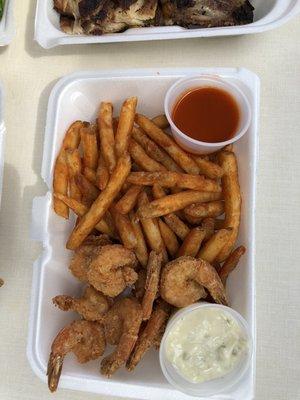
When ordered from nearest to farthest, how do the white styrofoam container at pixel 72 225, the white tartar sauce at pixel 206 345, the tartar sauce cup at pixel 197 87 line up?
the white tartar sauce at pixel 206 345 < the white styrofoam container at pixel 72 225 < the tartar sauce cup at pixel 197 87

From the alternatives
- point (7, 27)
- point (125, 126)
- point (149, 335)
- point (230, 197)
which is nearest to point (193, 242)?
point (230, 197)

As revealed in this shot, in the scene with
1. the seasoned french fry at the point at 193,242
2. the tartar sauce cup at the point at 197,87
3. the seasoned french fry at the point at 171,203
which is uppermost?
the tartar sauce cup at the point at 197,87

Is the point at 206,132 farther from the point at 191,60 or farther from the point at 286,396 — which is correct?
the point at 286,396

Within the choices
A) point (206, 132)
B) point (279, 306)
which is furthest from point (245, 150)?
point (279, 306)

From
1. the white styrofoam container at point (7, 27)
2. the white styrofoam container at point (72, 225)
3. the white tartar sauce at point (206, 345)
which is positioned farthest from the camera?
the white styrofoam container at point (7, 27)

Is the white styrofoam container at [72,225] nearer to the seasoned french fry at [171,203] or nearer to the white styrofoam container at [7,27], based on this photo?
the seasoned french fry at [171,203]

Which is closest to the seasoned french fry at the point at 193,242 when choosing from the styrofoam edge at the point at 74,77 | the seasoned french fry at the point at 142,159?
the seasoned french fry at the point at 142,159

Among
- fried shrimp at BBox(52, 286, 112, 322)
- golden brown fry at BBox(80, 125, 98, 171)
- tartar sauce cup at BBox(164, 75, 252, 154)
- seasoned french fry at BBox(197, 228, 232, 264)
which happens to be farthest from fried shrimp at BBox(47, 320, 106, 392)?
tartar sauce cup at BBox(164, 75, 252, 154)
